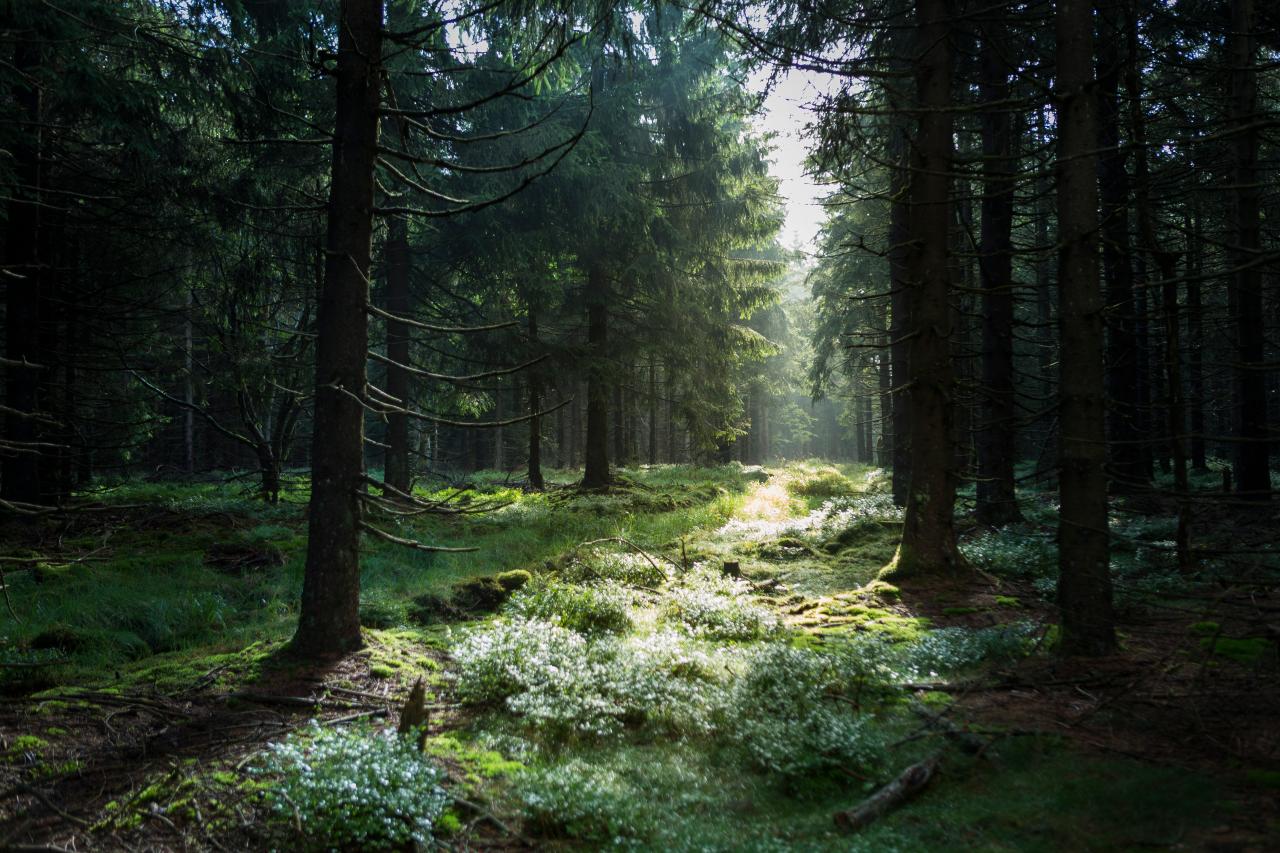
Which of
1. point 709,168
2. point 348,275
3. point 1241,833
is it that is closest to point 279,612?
point 348,275

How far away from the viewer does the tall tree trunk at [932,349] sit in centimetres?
867

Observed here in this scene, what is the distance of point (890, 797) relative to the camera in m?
3.84

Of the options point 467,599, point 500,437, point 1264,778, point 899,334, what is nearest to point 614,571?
point 467,599

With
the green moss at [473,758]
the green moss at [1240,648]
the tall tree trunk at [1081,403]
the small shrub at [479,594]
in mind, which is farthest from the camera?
the small shrub at [479,594]

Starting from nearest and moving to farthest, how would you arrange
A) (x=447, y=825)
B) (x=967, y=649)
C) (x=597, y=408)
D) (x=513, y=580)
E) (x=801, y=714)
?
1. (x=447, y=825)
2. (x=801, y=714)
3. (x=967, y=649)
4. (x=513, y=580)
5. (x=597, y=408)

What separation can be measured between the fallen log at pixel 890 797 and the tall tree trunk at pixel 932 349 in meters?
4.95

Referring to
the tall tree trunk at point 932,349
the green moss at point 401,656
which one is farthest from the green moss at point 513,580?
the tall tree trunk at point 932,349

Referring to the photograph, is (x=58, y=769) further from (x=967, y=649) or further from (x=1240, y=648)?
(x=1240, y=648)

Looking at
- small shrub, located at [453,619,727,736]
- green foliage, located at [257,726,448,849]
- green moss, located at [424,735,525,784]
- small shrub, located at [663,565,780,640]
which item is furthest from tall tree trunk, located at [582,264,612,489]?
green foliage, located at [257,726,448,849]

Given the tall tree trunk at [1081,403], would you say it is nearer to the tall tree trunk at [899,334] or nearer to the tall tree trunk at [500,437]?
the tall tree trunk at [899,334]

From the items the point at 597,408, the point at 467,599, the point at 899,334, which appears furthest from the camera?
the point at 597,408

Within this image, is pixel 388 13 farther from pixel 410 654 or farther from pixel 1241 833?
pixel 1241 833

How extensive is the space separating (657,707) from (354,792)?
235cm

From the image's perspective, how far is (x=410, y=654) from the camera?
255 inches
